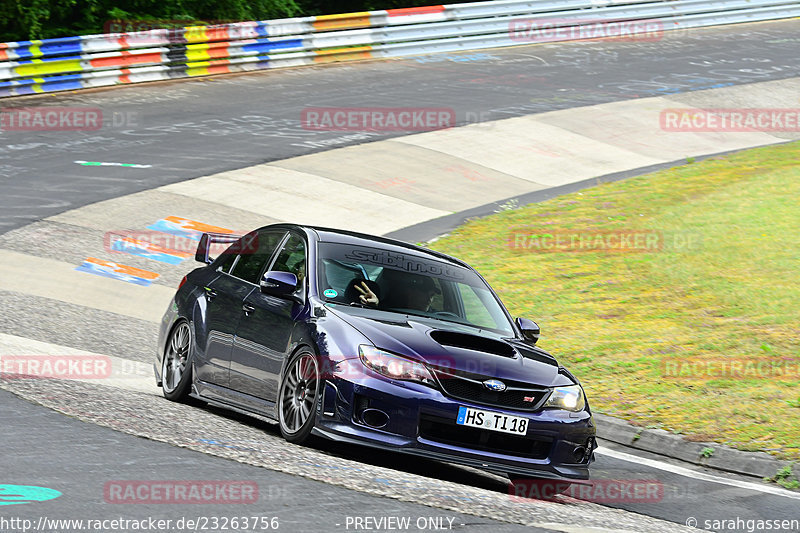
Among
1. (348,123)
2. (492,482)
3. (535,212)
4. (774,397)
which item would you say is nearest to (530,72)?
(348,123)

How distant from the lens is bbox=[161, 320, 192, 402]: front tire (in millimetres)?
9172

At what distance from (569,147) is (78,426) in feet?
56.8

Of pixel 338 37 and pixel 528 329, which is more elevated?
pixel 338 37

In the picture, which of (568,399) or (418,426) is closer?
(418,426)

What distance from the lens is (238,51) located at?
27734 millimetres

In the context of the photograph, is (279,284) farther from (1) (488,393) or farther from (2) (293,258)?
(1) (488,393)

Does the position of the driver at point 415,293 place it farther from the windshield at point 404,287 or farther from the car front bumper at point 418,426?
the car front bumper at point 418,426

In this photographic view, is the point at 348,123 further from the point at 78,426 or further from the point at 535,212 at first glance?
the point at 78,426

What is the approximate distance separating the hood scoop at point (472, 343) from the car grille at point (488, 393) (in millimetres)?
328

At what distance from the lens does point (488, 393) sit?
23.7 ft

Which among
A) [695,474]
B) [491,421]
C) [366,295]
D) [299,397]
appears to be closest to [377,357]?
[299,397]

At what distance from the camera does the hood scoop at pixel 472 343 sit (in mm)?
7523

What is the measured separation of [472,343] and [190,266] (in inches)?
346

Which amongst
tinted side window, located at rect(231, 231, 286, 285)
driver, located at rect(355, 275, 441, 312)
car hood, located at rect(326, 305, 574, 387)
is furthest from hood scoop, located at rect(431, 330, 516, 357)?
tinted side window, located at rect(231, 231, 286, 285)
